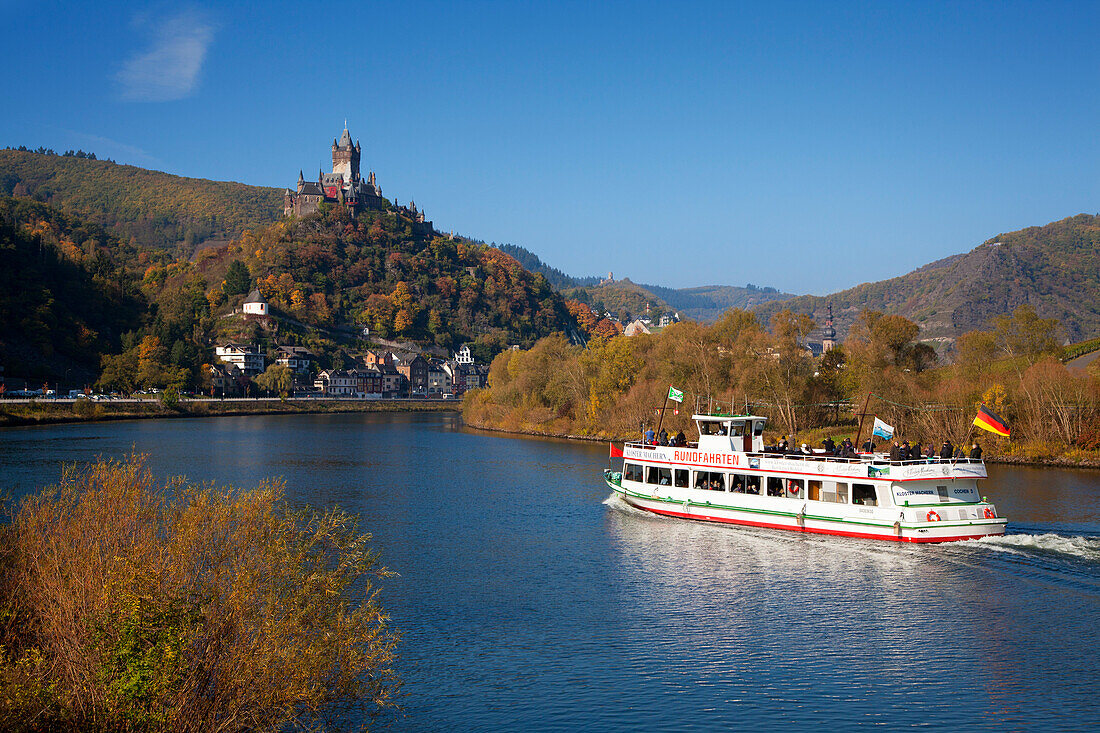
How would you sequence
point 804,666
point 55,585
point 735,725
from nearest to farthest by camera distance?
point 55,585, point 735,725, point 804,666

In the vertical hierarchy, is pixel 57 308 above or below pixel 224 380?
above

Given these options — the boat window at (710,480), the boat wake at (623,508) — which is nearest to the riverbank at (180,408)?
the boat wake at (623,508)

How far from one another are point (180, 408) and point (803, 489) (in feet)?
351

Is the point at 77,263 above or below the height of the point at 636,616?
above

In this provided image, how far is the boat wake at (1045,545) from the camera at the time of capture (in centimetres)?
3173

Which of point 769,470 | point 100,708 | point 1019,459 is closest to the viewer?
point 100,708

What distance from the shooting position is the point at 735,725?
60.8 feet

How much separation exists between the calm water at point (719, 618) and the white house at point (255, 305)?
445ft

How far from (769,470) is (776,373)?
30.5 meters

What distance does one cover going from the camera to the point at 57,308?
138 metres

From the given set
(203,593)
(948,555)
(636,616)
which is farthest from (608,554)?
(203,593)

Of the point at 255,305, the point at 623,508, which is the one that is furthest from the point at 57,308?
the point at 623,508

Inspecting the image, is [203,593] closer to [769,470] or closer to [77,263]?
[769,470]

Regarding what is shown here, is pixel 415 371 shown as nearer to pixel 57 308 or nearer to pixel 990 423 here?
pixel 57 308
